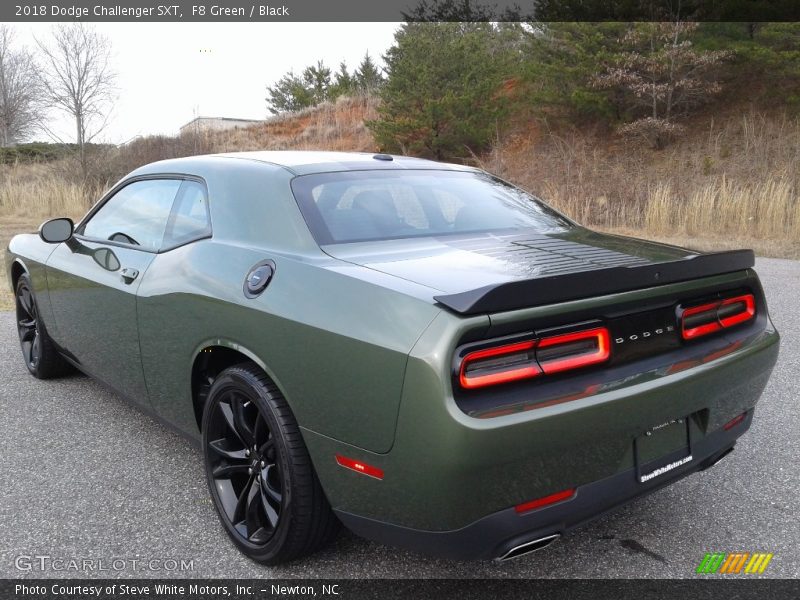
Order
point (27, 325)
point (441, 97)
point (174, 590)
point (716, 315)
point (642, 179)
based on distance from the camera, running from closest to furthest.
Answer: point (174, 590)
point (716, 315)
point (27, 325)
point (642, 179)
point (441, 97)

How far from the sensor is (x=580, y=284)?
6.23 feet

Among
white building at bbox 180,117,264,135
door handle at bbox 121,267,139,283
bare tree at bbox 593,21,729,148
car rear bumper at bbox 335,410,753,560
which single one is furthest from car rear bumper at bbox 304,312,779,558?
white building at bbox 180,117,264,135

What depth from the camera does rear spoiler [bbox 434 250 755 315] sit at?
175cm

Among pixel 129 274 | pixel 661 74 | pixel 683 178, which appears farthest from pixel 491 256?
pixel 661 74

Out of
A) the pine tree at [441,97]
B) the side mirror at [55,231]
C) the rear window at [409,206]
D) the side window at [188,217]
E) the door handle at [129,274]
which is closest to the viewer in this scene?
the rear window at [409,206]

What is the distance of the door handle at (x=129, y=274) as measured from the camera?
3009 millimetres

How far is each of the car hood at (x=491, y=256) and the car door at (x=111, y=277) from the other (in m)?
1.21

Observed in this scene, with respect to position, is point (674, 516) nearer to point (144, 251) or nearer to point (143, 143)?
point (144, 251)

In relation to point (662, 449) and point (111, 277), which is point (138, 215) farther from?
point (662, 449)

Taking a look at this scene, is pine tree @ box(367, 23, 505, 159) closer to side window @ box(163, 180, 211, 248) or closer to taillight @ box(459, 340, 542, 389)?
side window @ box(163, 180, 211, 248)

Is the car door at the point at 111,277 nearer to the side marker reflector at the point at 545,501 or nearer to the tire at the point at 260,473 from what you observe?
the tire at the point at 260,473

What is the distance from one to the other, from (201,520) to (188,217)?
128cm

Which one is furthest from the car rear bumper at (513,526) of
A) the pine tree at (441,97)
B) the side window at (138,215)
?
the pine tree at (441,97)

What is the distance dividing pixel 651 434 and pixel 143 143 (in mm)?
23786
